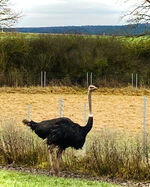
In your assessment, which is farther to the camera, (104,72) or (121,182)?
(104,72)

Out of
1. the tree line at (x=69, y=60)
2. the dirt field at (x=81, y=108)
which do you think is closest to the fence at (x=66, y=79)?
the tree line at (x=69, y=60)

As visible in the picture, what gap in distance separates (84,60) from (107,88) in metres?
5.01

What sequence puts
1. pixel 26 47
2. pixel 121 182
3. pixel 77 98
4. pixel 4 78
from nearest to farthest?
pixel 121 182 → pixel 77 98 → pixel 4 78 → pixel 26 47

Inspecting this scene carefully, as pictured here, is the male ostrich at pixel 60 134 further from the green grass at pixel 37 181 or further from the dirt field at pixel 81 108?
the dirt field at pixel 81 108

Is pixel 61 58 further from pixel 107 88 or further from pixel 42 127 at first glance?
pixel 42 127

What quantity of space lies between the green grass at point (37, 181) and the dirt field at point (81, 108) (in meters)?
8.18

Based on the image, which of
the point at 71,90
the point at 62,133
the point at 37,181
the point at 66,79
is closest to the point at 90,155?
the point at 62,133

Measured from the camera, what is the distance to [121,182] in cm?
1153

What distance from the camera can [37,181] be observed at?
34.5ft

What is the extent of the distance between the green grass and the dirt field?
26.8ft

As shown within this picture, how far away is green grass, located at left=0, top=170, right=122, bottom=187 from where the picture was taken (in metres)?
9.70

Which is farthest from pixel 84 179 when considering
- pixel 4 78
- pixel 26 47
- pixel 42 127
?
pixel 26 47

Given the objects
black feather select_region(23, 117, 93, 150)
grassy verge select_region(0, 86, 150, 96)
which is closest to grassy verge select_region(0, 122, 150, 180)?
black feather select_region(23, 117, 93, 150)

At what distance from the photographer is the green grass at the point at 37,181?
9.70 metres
